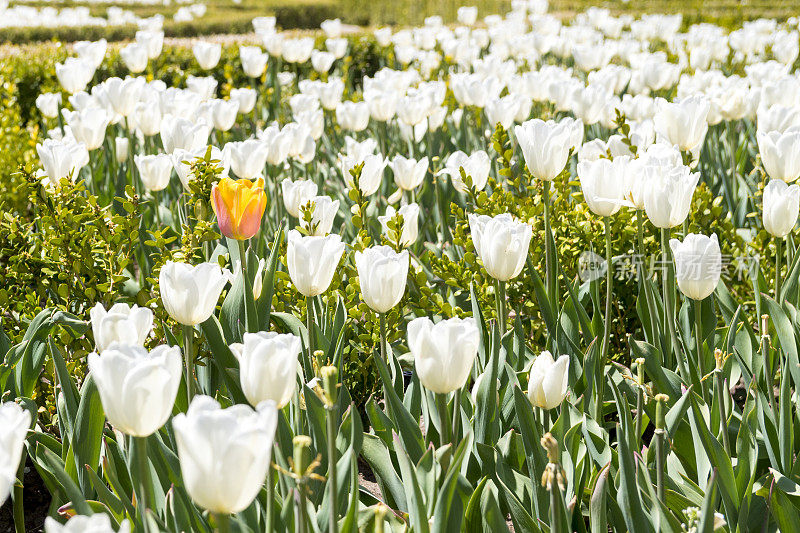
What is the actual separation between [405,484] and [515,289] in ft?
4.29

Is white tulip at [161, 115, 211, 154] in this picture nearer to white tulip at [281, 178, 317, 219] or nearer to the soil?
white tulip at [281, 178, 317, 219]

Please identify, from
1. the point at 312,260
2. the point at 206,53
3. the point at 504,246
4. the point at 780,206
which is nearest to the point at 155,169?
the point at 312,260

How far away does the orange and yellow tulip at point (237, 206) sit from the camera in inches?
86.5

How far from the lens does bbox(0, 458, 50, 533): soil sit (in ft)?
7.72

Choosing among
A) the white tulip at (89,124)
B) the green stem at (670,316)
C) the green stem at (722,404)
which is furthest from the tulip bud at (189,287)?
the white tulip at (89,124)

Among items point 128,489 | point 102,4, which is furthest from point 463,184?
point 102,4

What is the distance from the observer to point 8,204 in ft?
14.9

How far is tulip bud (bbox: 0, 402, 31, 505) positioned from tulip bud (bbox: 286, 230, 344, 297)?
31.0 inches

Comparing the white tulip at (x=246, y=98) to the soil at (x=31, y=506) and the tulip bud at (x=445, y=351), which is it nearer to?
the soil at (x=31, y=506)

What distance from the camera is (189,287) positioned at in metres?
1.81

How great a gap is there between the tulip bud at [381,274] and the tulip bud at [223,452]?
841 mm

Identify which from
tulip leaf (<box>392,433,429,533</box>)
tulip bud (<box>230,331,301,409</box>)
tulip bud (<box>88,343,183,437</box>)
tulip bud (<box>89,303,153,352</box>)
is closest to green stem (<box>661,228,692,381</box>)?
tulip leaf (<box>392,433,429,533</box>)

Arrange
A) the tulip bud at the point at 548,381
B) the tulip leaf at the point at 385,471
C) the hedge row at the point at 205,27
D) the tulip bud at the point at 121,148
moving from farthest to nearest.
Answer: the hedge row at the point at 205,27 < the tulip bud at the point at 121,148 < the tulip leaf at the point at 385,471 < the tulip bud at the point at 548,381

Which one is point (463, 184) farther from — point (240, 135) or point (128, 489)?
point (240, 135)
